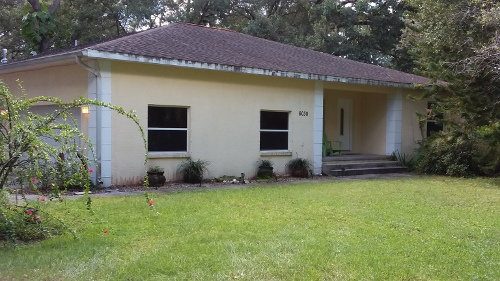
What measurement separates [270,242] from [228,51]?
372 inches

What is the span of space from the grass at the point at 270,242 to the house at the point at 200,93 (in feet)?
9.13

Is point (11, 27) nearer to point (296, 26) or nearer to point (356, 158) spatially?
point (296, 26)

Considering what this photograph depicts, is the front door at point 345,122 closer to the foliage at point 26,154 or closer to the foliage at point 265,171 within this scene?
the foliage at point 265,171

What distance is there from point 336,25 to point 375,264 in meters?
24.2

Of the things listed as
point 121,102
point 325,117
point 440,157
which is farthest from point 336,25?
point 121,102

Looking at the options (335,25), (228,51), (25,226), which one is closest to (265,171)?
(228,51)

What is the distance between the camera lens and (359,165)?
628 inches

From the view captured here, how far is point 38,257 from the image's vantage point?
17.4 ft

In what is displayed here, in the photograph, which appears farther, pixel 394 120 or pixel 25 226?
pixel 394 120

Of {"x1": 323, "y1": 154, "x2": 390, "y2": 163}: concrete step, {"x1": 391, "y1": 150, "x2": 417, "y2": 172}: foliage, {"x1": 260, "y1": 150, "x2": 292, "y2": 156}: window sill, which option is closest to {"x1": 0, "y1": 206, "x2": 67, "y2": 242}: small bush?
{"x1": 260, "y1": 150, "x2": 292, "y2": 156}: window sill

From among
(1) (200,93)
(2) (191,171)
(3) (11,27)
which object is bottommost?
(2) (191,171)

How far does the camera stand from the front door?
62.2 feet

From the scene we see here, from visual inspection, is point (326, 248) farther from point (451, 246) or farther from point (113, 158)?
point (113, 158)

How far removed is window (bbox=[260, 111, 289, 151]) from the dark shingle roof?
150 cm
